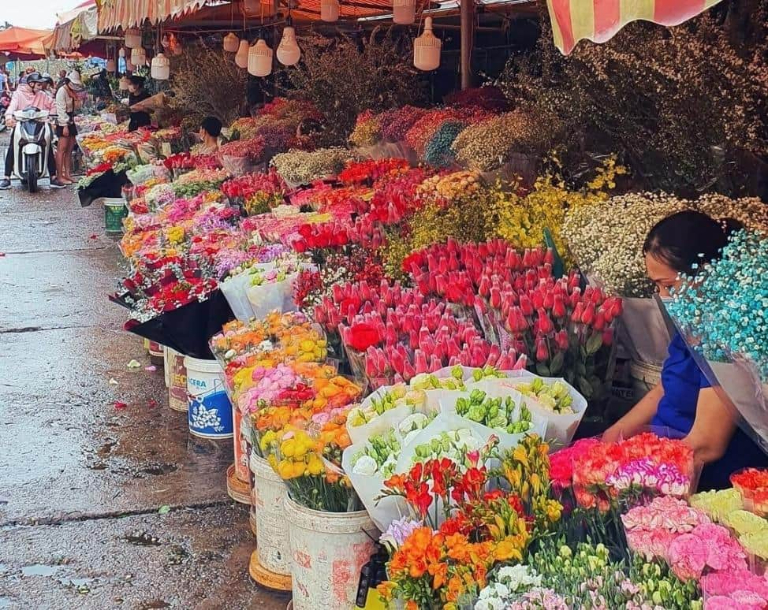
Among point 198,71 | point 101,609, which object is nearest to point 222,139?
point 198,71

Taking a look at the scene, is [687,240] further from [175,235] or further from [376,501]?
[175,235]

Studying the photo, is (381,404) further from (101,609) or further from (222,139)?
(222,139)

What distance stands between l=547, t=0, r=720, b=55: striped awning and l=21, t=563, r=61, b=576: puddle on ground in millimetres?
2933

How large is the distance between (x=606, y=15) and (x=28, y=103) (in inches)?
615

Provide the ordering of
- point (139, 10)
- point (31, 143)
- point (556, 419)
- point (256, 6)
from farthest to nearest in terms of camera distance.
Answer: point (31, 143) < point (256, 6) < point (139, 10) < point (556, 419)

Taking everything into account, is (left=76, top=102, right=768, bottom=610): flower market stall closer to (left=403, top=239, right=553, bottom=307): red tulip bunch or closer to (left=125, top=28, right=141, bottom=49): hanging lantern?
(left=403, top=239, right=553, bottom=307): red tulip bunch

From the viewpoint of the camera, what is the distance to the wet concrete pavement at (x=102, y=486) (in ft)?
12.4

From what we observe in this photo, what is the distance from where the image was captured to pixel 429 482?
7.98ft

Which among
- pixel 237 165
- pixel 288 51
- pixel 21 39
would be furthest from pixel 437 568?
pixel 21 39

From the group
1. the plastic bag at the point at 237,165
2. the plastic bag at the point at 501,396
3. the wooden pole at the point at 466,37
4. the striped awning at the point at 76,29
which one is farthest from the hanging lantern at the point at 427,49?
the striped awning at the point at 76,29

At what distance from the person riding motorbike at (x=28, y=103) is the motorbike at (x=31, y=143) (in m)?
0.18

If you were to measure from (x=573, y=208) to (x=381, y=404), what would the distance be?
5.25 ft

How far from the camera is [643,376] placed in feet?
11.7

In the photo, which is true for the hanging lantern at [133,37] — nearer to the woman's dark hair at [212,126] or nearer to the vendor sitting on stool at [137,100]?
the vendor sitting on stool at [137,100]
